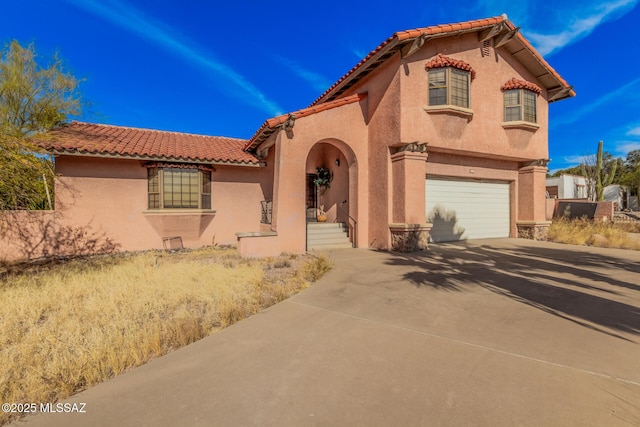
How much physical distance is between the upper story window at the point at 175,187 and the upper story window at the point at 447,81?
9.58 m

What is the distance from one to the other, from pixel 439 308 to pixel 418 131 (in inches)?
280

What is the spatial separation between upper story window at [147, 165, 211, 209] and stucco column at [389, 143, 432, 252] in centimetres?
783

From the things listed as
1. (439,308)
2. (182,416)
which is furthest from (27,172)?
(439,308)

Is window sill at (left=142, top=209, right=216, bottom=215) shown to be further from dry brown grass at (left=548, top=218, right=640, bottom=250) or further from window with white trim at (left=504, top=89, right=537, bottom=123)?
dry brown grass at (left=548, top=218, right=640, bottom=250)

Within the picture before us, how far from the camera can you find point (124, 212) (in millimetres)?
10742

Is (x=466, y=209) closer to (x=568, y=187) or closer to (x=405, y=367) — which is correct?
(x=405, y=367)

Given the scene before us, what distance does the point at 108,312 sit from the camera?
4.45 m

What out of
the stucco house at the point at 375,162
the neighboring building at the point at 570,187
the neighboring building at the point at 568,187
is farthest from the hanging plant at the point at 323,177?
the neighboring building at the point at 568,187

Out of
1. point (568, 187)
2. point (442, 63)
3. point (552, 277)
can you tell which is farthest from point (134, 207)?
point (568, 187)

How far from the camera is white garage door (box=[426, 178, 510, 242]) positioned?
37.7 ft

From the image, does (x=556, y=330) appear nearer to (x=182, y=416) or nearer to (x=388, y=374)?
(x=388, y=374)

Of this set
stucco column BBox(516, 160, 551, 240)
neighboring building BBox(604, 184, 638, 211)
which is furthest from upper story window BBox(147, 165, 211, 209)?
neighboring building BBox(604, 184, 638, 211)

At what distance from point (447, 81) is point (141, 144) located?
11.9 m

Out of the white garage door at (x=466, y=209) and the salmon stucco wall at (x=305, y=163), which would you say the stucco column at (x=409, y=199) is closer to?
the salmon stucco wall at (x=305, y=163)
